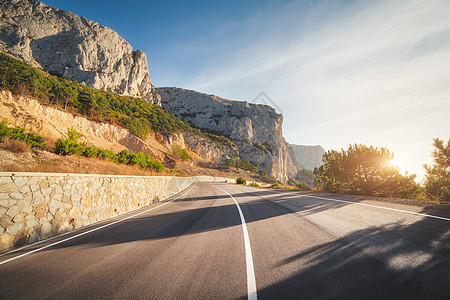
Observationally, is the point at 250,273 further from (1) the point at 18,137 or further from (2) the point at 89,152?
(1) the point at 18,137

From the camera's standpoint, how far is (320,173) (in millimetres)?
16531

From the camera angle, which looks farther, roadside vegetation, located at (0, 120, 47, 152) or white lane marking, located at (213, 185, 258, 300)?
roadside vegetation, located at (0, 120, 47, 152)

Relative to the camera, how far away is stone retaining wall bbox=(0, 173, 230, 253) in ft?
13.8

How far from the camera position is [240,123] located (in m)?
112

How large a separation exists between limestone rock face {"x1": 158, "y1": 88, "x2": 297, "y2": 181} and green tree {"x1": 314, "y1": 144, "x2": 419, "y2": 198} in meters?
88.0

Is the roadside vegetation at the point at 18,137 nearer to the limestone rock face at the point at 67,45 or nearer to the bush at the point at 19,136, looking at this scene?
the bush at the point at 19,136

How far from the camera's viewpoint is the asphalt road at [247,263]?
217cm

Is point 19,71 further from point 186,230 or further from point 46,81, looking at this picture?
point 186,230

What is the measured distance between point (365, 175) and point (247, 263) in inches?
574

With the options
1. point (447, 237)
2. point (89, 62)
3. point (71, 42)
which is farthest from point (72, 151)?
point (71, 42)

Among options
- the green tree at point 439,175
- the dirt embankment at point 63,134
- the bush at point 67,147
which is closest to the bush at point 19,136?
the bush at point 67,147

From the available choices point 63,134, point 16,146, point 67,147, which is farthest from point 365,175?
point 63,134

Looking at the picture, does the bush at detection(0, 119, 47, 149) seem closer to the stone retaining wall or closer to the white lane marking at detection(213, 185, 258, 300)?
the stone retaining wall

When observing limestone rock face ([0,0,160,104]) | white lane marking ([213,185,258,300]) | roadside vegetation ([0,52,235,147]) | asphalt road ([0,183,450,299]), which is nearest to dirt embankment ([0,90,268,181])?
roadside vegetation ([0,52,235,147])
